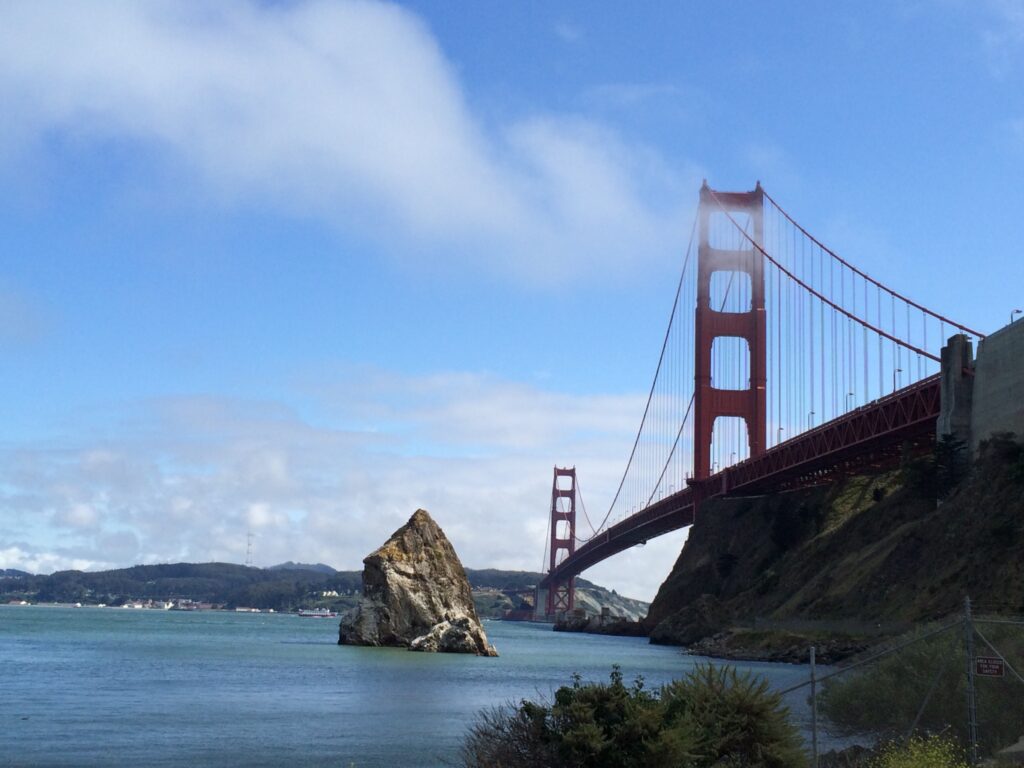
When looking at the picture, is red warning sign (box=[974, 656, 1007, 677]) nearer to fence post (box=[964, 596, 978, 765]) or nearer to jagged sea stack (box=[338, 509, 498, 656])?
fence post (box=[964, 596, 978, 765])

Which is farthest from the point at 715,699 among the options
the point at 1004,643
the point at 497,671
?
the point at 497,671

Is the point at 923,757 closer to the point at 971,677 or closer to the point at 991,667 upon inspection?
the point at 991,667

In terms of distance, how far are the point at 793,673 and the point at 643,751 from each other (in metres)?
40.0

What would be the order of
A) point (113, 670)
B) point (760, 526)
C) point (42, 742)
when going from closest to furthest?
1. point (42, 742)
2. point (113, 670)
3. point (760, 526)

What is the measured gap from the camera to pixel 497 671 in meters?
58.1

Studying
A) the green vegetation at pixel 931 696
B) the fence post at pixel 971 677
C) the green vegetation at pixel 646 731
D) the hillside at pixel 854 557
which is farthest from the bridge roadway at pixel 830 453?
the green vegetation at pixel 646 731

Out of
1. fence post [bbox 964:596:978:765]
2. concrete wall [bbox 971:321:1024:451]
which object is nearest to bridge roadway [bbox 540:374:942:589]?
concrete wall [bbox 971:321:1024:451]

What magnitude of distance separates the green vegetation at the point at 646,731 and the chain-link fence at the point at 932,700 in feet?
3.37

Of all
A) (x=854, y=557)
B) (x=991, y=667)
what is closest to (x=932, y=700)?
(x=991, y=667)

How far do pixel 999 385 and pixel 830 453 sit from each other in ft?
60.8

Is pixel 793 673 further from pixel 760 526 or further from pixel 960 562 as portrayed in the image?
pixel 760 526

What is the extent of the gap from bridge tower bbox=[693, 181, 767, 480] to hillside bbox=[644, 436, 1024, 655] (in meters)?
6.88

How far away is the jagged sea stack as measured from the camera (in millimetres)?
72938

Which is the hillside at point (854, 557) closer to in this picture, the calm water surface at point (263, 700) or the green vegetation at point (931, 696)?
the calm water surface at point (263, 700)
